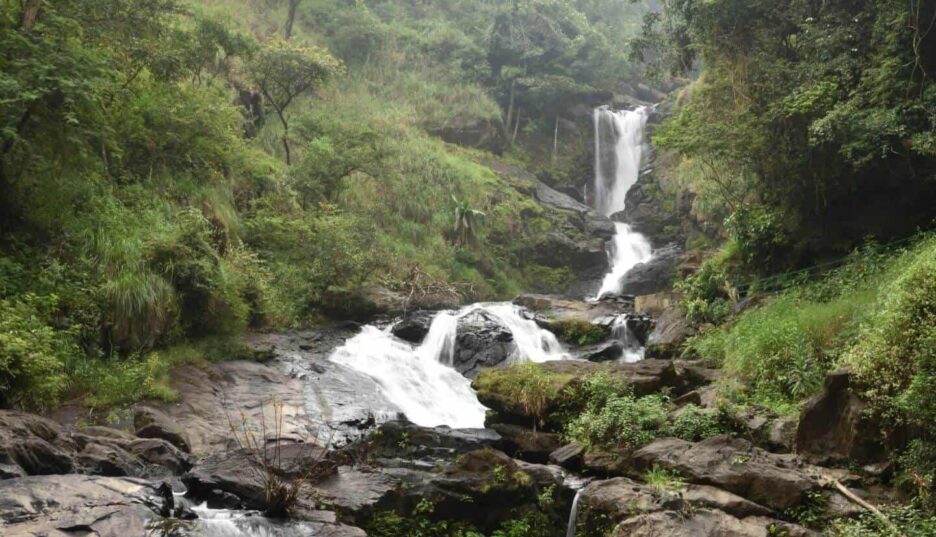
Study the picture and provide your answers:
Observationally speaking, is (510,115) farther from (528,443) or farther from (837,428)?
(837,428)

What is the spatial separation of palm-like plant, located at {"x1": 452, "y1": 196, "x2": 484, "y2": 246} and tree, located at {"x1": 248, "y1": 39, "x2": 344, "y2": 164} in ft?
22.8

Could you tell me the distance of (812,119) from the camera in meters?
13.7

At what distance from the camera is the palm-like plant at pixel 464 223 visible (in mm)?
26891

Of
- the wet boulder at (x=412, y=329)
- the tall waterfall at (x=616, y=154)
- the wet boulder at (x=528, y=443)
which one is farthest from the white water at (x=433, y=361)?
the tall waterfall at (x=616, y=154)

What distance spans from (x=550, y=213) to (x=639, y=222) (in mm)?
4433

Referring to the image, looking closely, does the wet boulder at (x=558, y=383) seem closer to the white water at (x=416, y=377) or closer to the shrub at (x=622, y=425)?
the shrub at (x=622, y=425)

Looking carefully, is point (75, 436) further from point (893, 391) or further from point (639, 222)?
point (639, 222)

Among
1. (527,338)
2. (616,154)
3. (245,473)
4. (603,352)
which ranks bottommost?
(527,338)

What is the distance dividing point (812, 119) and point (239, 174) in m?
15.3

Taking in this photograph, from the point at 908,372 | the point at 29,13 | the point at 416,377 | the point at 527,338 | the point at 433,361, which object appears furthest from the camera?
the point at 527,338

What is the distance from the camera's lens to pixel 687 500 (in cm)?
731

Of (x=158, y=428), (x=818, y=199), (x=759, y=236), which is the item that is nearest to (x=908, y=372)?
(x=818, y=199)

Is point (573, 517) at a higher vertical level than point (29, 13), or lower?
lower

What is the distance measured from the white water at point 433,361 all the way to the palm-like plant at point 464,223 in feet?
22.2
